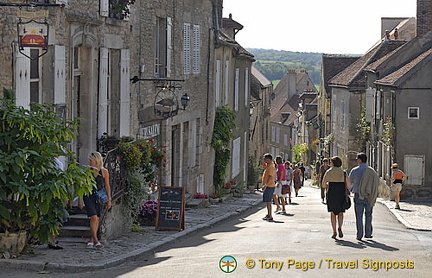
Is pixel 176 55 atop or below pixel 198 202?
atop

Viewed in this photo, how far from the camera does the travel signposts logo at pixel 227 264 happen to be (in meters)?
9.44

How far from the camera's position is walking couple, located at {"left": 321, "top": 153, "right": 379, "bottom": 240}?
13352 mm

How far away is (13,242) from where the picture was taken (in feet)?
30.8

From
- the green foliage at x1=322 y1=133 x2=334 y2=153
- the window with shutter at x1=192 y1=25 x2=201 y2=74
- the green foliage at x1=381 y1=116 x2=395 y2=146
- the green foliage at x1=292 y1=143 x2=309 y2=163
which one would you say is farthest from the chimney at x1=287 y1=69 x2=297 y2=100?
the window with shutter at x1=192 y1=25 x2=201 y2=74

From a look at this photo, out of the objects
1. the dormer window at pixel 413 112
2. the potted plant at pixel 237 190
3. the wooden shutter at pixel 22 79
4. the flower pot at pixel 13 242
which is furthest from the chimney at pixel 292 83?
the flower pot at pixel 13 242

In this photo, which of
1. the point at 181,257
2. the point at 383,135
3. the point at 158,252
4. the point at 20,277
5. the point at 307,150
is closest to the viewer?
the point at 20,277

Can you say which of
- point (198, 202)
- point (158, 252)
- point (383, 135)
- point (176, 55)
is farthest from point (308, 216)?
point (383, 135)

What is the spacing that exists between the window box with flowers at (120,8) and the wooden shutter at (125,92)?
2.27 ft

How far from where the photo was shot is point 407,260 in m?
10.7

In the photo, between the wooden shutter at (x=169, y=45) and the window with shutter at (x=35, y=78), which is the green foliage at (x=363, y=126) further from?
the window with shutter at (x=35, y=78)

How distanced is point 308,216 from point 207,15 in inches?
272

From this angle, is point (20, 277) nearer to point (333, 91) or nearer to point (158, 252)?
point (158, 252)

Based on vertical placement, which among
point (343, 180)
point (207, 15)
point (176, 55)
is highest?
point (207, 15)

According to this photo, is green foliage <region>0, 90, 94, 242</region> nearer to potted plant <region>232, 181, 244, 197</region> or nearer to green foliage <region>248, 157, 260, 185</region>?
potted plant <region>232, 181, 244, 197</region>
